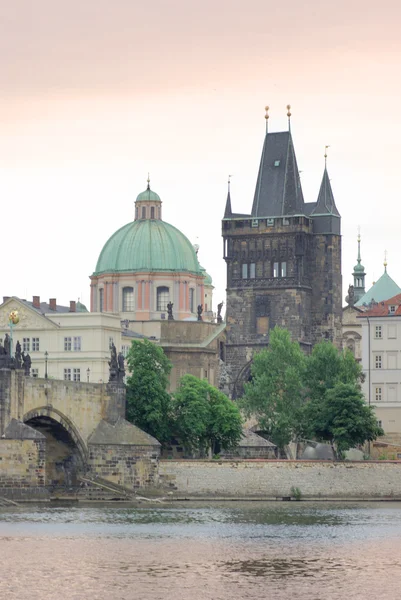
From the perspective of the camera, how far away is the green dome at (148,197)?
19650cm

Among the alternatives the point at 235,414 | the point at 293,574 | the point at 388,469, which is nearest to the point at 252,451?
the point at 235,414

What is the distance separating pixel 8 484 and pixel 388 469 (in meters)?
26.1

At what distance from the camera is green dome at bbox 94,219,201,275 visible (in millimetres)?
191250

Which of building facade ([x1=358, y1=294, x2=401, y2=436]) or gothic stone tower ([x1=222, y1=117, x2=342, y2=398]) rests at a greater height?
gothic stone tower ([x1=222, y1=117, x2=342, y2=398])

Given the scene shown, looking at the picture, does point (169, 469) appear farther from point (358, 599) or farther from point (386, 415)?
point (358, 599)

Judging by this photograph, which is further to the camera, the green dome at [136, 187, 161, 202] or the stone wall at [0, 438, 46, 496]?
the green dome at [136, 187, 161, 202]

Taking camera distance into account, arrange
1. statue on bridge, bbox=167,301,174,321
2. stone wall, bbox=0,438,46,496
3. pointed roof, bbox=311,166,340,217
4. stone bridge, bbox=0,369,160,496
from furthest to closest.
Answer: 1. pointed roof, bbox=311,166,340,217
2. statue on bridge, bbox=167,301,174,321
3. stone bridge, bbox=0,369,160,496
4. stone wall, bbox=0,438,46,496

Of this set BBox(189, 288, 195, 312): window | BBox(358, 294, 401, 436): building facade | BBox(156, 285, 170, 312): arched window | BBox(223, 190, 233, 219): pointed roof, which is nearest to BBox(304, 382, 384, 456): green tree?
BBox(358, 294, 401, 436): building facade

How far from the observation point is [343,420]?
5241 inches

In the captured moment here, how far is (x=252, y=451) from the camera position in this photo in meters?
138

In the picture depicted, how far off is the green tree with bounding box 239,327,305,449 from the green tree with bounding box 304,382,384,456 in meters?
6.30

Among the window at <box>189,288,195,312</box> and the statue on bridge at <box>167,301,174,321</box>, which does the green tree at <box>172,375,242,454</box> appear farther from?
the window at <box>189,288,195,312</box>

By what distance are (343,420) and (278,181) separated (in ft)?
160

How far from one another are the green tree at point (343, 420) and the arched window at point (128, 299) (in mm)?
55594
